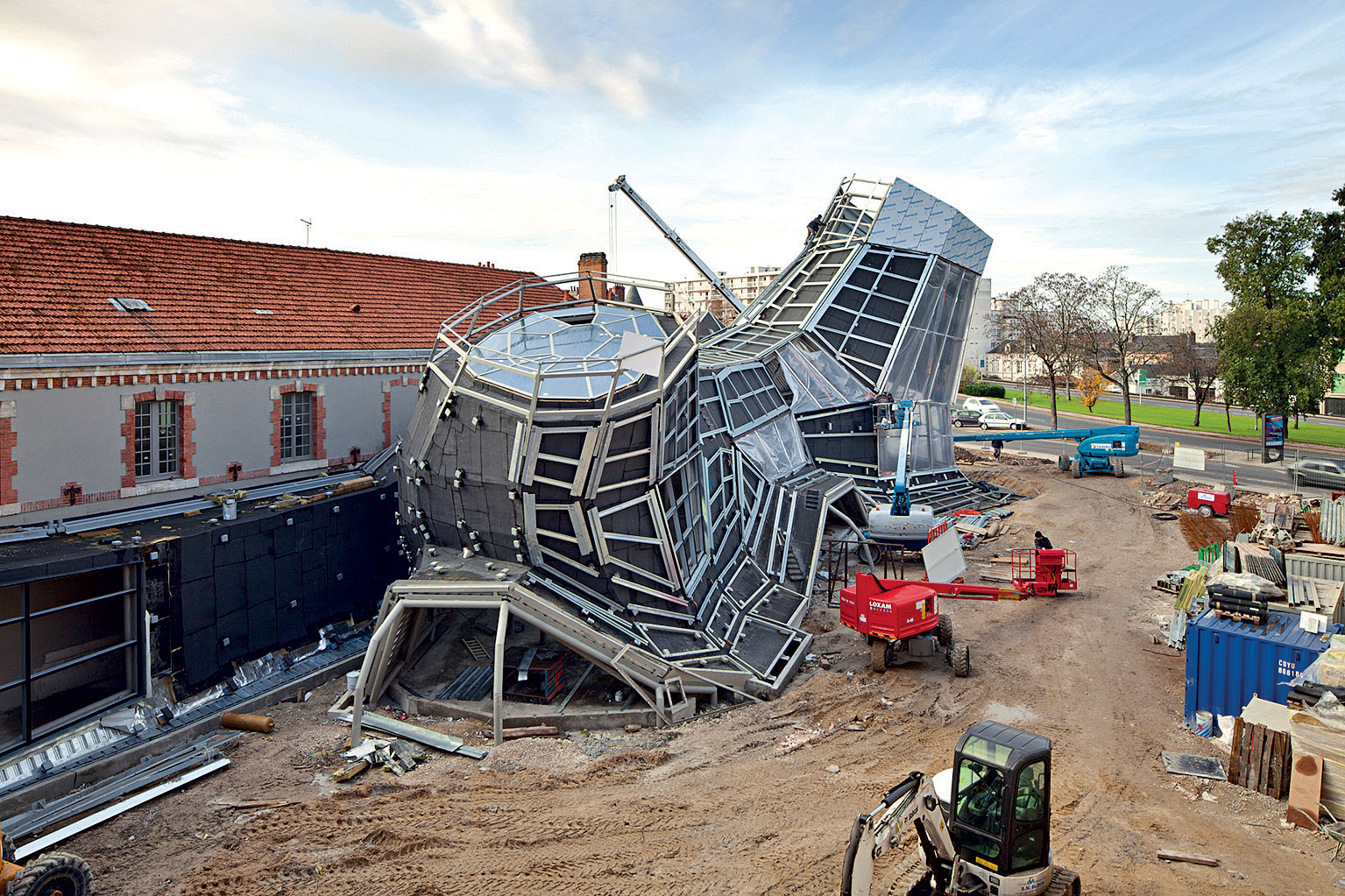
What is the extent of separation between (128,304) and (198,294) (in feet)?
7.63

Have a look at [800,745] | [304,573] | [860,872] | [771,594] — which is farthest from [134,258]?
[860,872]

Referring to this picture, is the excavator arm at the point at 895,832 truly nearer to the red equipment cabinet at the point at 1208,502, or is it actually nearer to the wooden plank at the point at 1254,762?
the wooden plank at the point at 1254,762

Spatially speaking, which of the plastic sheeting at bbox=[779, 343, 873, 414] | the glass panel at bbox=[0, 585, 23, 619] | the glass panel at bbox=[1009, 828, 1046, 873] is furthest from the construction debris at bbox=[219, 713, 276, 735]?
the plastic sheeting at bbox=[779, 343, 873, 414]

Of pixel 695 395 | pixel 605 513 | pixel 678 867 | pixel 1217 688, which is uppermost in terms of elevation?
pixel 695 395

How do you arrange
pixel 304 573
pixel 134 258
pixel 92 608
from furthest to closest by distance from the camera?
1. pixel 134 258
2. pixel 304 573
3. pixel 92 608

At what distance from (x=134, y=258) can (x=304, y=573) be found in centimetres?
1020

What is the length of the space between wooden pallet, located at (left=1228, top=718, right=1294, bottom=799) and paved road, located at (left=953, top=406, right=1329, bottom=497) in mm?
25707

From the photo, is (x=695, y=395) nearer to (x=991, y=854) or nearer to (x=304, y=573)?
(x=304, y=573)

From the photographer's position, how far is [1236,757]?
1314 cm

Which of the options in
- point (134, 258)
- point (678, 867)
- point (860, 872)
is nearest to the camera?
point (860, 872)

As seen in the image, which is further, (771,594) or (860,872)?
(771,594)

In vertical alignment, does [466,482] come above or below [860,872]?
above

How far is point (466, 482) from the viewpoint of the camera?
17.5 meters

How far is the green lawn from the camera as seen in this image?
55094mm
